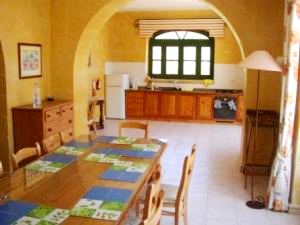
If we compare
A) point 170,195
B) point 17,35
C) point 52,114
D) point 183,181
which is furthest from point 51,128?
point 183,181

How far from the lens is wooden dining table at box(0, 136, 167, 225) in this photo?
6.36 feet

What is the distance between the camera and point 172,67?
9.04 meters

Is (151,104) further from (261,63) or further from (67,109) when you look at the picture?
(261,63)

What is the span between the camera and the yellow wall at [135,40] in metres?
8.48

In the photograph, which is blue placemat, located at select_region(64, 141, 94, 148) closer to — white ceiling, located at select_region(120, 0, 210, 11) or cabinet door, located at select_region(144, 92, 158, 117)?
white ceiling, located at select_region(120, 0, 210, 11)

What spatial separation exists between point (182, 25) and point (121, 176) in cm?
673

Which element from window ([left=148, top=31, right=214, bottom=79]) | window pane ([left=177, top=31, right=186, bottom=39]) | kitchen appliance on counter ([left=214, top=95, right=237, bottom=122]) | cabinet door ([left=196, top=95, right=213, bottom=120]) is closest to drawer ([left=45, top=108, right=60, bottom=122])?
cabinet door ([left=196, top=95, right=213, bottom=120])

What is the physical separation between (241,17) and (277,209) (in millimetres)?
2524

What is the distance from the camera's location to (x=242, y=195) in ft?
13.1

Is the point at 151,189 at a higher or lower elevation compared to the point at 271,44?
lower

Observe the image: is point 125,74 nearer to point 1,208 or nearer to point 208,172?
point 208,172

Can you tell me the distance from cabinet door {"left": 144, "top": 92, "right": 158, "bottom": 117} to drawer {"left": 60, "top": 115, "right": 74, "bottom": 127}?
3.68 m

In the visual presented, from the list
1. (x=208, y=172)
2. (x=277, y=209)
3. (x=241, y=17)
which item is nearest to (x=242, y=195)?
(x=277, y=209)

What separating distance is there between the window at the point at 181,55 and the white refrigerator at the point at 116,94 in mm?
957
